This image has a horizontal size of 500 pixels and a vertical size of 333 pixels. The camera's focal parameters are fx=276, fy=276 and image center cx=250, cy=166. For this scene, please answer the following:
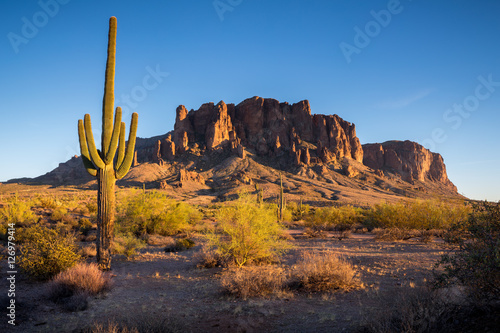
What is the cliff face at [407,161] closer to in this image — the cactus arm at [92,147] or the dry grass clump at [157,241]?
the dry grass clump at [157,241]

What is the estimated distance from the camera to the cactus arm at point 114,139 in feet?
30.8

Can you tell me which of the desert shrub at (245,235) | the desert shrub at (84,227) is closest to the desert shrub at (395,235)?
the desert shrub at (245,235)

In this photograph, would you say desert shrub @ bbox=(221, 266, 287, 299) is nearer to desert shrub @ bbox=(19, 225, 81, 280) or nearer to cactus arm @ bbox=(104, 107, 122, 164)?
desert shrub @ bbox=(19, 225, 81, 280)

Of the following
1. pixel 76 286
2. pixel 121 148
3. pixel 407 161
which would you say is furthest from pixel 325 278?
pixel 407 161

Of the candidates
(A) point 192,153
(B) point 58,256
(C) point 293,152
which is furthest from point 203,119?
(B) point 58,256

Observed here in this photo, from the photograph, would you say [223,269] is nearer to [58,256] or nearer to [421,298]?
[58,256]

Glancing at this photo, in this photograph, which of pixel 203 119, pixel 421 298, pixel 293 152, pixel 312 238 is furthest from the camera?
pixel 203 119

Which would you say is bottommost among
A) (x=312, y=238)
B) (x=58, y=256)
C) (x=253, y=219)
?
(x=312, y=238)

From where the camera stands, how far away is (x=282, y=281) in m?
6.88

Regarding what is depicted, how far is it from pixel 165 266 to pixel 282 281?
4995mm

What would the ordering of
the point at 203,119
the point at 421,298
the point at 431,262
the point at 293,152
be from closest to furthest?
the point at 421,298 < the point at 431,262 < the point at 293,152 < the point at 203,119

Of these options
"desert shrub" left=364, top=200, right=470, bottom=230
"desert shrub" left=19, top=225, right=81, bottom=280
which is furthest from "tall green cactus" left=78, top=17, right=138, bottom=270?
"desert shrub" left=364, top=200, right=470, bottom=230

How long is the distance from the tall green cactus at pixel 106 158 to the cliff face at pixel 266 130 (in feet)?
255

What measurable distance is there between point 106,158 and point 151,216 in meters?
7.95
